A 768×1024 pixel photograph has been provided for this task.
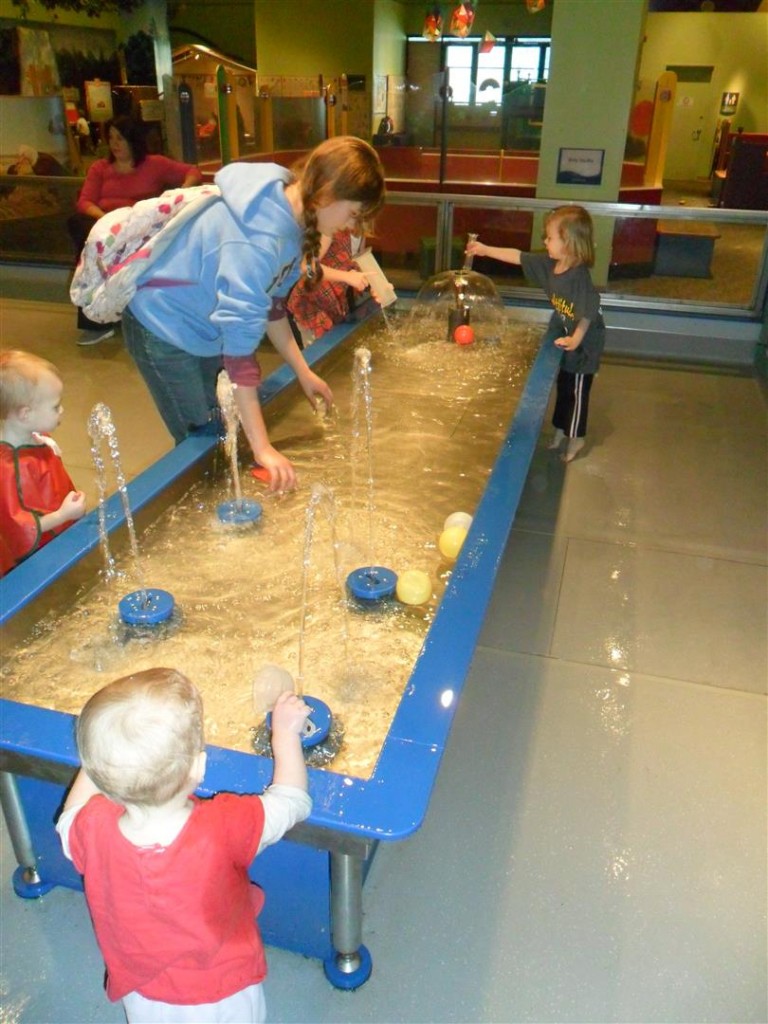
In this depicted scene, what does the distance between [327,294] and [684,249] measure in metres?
5.14

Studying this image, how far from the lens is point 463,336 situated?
3941 millimetres

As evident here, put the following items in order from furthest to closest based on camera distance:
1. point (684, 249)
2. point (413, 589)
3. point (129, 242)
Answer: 1. point (684, 249)
2. point (129, 242)
3. point (413, 589)

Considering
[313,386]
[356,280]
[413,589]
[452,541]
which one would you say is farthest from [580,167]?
[413,589]

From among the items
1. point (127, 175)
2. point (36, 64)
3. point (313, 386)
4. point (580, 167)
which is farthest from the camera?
point (36, 64)

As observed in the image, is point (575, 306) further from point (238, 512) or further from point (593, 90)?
point (593, 90)

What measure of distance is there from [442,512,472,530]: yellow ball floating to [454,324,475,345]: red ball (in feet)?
6.01

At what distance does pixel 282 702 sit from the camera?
1396 mm

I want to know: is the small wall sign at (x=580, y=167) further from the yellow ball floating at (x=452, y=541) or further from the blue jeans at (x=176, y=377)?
the yellow ball floating at (x=452, y=541)

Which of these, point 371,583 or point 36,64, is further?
point 36,64

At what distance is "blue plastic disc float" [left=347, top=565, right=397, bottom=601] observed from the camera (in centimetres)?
197

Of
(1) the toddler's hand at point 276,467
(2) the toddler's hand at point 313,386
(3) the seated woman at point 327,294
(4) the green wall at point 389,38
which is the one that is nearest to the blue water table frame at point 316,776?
(1) the toddler's hand at point 276,467

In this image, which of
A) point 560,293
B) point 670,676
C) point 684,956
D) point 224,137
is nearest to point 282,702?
point 684,956

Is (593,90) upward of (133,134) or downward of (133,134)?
upward

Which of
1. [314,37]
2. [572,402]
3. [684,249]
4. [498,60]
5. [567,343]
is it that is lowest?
[572,402]
